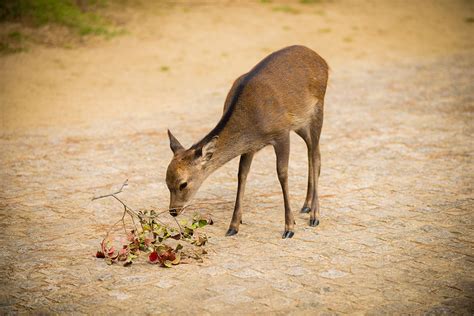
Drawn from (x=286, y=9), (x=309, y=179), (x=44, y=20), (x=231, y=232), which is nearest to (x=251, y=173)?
(x=309, y=179)

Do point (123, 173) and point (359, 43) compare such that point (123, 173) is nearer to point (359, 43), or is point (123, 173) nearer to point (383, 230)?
point (383, 230)

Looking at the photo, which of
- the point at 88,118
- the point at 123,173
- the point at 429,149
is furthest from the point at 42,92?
the point at 429,149

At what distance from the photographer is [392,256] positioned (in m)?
6.69

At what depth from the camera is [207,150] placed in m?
7.20

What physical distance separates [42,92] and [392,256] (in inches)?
374

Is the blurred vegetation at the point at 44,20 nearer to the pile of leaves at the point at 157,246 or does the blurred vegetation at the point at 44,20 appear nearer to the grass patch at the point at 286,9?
the grass patch at the point at 286,9

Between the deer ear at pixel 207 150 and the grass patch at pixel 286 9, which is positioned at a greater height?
the grass patch at pixel 286 9

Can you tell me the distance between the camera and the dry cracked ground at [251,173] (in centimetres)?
603

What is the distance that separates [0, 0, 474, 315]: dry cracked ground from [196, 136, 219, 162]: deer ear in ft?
2.99

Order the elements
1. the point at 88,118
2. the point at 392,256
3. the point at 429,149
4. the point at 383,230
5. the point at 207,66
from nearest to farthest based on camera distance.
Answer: the point at 392,256 → the point at 383,230 → the point at 429,149 → the point at 88,118 → the point at 207,66

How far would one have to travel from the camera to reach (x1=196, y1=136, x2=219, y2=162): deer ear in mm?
7121

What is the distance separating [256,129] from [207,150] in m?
0.63

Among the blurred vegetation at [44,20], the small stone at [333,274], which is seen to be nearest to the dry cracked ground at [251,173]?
the small stone at [333,274]

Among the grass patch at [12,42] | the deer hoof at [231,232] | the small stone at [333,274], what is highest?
the grass patch at [12,42]
